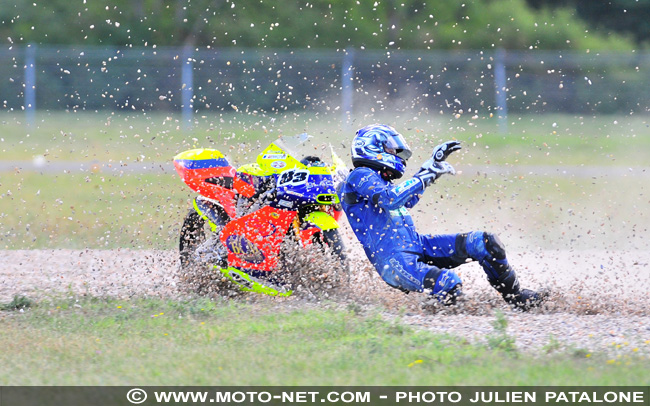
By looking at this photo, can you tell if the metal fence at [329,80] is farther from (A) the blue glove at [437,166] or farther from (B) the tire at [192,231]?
(A) the blue glove at [437,166]

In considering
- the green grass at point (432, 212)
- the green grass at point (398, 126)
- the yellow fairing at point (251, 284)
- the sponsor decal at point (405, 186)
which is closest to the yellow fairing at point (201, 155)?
the yellow fairing at point (251, 284)

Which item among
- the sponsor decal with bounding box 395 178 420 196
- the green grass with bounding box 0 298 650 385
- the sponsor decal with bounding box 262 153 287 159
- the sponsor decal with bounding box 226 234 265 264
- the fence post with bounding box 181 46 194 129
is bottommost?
the green grass with bounding box 0 298 650 385

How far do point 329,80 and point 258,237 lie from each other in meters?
18.3

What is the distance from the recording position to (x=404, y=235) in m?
7.55

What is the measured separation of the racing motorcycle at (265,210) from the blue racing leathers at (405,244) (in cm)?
48

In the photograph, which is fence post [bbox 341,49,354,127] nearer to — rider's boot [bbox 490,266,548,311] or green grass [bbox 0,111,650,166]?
green grass [bbox 0,111,650,166]

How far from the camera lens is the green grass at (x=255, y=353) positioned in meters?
5.50

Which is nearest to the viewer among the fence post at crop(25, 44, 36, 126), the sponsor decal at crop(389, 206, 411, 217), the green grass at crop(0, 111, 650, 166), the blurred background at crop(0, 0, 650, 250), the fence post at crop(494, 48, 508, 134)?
the sponsor decal at crop(389, 206, 411, 217)

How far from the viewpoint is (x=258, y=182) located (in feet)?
27.5

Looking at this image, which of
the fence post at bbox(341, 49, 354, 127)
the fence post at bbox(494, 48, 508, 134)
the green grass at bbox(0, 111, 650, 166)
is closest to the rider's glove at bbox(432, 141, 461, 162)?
the green grass at bbox(0, 111, 650, 166)

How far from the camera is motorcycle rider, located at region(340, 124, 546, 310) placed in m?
7.30

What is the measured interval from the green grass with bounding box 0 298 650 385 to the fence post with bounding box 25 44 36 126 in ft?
64.5
